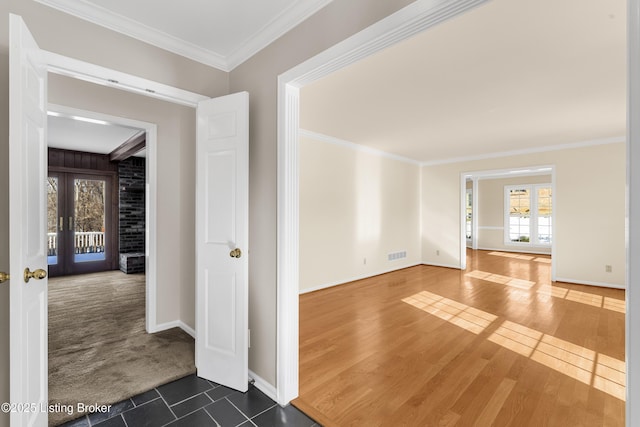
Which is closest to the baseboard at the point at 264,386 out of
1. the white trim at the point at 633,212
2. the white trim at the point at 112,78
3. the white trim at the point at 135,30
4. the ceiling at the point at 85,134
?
the white trim at the point at 633,212

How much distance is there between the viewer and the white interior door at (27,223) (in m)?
1.30

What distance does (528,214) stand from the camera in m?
9.50

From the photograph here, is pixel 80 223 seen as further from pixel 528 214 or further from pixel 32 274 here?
pixel 528 214

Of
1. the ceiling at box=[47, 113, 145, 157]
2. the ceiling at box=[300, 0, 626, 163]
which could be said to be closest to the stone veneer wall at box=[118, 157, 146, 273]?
the ceiling at box=[47, 113, 145, 157]

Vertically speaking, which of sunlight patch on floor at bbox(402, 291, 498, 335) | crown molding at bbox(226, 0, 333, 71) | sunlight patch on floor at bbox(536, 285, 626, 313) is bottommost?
sunlight patch on floor at bbox(536, 285, 626, 313)

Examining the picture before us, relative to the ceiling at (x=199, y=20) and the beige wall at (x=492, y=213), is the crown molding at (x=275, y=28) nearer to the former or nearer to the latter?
Result: the ceiling at (x=199, y=20)

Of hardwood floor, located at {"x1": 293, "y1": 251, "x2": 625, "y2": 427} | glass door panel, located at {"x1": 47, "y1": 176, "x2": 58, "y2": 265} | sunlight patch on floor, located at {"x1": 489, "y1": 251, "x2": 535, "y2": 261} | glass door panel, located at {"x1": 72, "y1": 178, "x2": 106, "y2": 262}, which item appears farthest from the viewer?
sunlight patch on floor, located at {"x1": 489, "y1": 251, "x2": 535, "y2": 261}

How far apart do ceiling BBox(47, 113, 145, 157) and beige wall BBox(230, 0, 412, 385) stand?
2.83 meters

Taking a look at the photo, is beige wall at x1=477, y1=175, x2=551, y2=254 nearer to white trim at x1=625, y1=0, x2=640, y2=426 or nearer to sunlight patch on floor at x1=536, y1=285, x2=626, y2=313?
sunlight patch on floor at x1=536, y1=285, x2=626, y2=313

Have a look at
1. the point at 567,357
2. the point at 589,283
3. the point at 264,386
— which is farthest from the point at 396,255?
the point at 264,386

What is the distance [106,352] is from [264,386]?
1.64 metres

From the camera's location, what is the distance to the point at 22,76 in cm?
137

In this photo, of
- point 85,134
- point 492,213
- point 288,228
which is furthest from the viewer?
point 492,213

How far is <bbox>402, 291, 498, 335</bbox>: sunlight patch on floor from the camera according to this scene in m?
3.51
